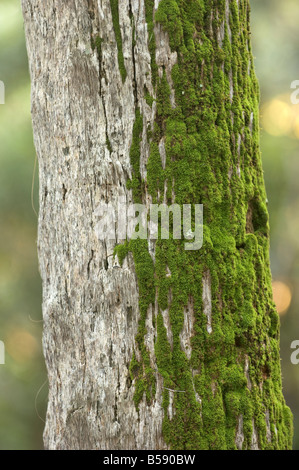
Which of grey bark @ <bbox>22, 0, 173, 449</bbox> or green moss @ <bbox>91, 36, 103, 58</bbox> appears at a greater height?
green moss @ <bbox>91, 36, 103, 58</bbox>

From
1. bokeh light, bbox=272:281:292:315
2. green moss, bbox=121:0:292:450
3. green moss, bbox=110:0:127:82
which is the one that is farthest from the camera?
bokeh light, bbox=272:281:292:315

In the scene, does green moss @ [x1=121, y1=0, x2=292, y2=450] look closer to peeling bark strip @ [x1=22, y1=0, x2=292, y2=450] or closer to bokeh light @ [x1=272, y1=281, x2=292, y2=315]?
peeling bark strip @ [x1=22, y1=0, x2=292, y2=450]

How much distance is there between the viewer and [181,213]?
171 cm

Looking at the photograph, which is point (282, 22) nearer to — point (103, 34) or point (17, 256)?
point (17, 256)

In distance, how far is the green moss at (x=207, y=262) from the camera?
1.67 metres

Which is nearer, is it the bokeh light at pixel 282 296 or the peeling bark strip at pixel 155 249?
the peeling bark strip at pixel 155 249

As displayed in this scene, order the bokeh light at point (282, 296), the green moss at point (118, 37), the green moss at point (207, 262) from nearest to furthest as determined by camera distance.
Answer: the green moss at point (207, 262) → the green moss at point (118, 37) → the bokeh light at point (282, 296)

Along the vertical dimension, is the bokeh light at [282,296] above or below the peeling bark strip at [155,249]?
above

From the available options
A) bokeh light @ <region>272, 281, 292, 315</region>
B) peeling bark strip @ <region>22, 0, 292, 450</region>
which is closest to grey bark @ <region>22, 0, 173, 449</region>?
peeling bark strip @ <region>22, 0, 292, 450</region>

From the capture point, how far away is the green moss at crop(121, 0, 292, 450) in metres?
1.67

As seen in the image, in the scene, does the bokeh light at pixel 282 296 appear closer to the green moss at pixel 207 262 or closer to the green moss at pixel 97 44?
the green moss at pixel 207 262

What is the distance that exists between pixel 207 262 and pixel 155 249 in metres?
0.19

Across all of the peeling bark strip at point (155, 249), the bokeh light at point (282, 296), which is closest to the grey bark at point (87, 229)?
the peeling bark strip at point (155, 249)
